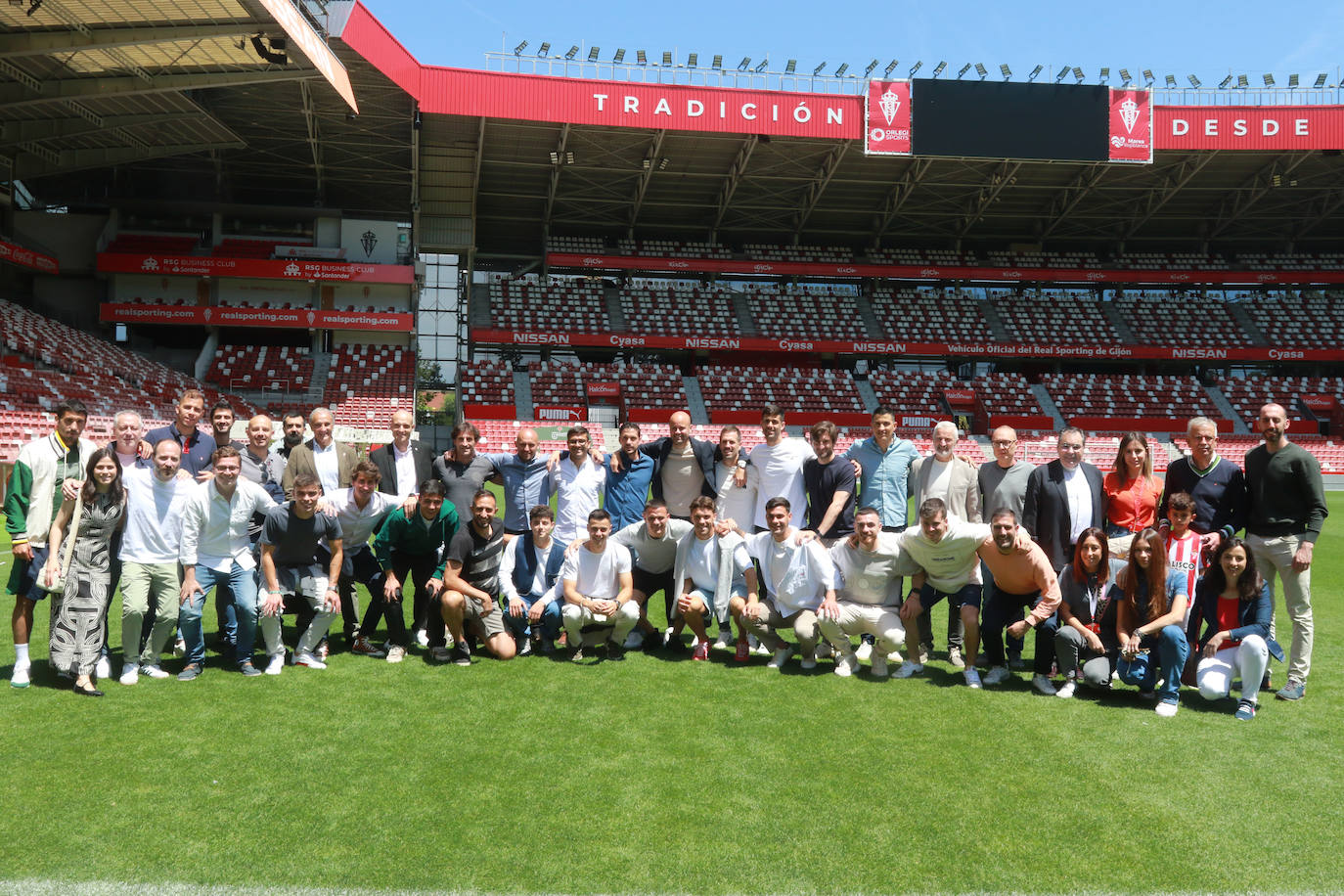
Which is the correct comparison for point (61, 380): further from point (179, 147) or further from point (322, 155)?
point (322, 155)

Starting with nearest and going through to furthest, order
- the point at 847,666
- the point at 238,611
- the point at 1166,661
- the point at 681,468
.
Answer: the point at 1166,661
the point at 238,611
the point at 847,666
the point at 681,468

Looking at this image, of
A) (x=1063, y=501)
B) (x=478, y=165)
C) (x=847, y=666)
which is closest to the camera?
(x=1063, y=501)

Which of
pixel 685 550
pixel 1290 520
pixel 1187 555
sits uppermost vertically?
pixel 1290 520

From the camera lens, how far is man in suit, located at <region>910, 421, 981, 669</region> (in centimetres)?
700

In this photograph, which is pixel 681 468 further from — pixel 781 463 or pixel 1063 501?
pixel 1063 501

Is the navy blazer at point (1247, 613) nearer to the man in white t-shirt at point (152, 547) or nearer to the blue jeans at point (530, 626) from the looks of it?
the blue jeans at point (530, 626)

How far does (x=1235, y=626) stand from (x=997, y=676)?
1633 mm

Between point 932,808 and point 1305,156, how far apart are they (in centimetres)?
3986

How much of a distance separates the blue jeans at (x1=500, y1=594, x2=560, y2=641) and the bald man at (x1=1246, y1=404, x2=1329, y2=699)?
5.17 metres

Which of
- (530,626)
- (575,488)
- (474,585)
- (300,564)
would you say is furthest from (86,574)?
(575,488)

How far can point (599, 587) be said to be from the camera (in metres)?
7.01

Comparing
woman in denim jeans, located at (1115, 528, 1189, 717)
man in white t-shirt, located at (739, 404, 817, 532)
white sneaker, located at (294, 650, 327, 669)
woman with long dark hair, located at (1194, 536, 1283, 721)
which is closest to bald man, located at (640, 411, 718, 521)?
man in white t-shirt, located at (739, 404, 817, 532)

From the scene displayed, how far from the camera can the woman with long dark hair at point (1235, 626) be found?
5707mm

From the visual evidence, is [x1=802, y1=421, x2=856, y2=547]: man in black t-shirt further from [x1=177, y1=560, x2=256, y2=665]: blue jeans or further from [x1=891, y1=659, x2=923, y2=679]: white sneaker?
[x1=177, y1=560, x2=256, y2=665]: blue jeans
